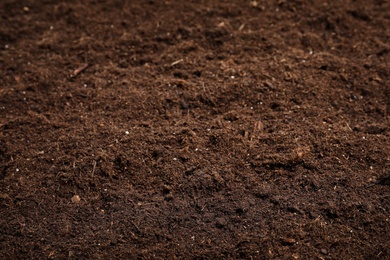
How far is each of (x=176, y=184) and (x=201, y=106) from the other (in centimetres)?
56

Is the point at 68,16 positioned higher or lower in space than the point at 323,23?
lower

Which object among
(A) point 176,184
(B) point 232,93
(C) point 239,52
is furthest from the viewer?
(C) point 239,52

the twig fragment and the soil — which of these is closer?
the soil

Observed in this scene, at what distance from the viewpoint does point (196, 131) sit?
7.52ft

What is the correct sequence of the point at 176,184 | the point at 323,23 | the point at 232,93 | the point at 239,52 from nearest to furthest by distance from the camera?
1. the point at 176,184
2. the point at 232,93
3. the point at 239,52
4. the point at 323,23

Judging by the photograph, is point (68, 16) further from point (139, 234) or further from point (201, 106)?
point (139, 234)

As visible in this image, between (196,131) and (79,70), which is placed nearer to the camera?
(196,131)

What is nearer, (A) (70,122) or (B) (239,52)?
(A) (70,122)

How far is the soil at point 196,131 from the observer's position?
76.1 inches

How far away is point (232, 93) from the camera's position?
2467 millimetres

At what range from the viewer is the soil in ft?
6.34

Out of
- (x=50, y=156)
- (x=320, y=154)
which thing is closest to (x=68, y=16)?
(x=50, y=156)

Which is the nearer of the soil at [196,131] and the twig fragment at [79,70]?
the soil at [196,131]

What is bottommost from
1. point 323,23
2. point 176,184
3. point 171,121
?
point 176,184
